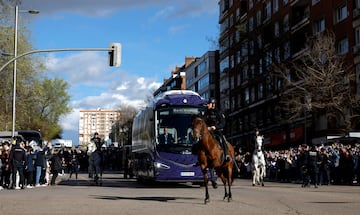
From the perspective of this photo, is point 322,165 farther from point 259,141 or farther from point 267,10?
point 267,10

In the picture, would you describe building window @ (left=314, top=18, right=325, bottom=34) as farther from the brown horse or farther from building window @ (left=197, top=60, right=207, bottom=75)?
building window @ (left=197, top=60, right=207, bottom=75)

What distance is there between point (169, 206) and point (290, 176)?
2292cm

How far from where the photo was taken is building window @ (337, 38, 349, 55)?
48281mm

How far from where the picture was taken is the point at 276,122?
64.4m

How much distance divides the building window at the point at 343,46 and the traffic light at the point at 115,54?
25.7 meters

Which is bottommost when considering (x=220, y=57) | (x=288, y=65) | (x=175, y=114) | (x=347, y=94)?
(x=175, y=114)

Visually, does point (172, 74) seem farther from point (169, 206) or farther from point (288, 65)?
point (169, 206)

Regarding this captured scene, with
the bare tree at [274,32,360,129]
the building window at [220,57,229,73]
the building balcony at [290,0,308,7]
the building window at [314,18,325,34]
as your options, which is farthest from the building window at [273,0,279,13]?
the bare tree at [274,32,360,129]

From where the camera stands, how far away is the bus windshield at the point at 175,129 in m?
22.1

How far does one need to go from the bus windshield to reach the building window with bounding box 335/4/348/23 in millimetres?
30319

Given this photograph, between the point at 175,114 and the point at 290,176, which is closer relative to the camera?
the point at 175,114

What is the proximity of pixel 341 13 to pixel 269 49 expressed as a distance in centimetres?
1123

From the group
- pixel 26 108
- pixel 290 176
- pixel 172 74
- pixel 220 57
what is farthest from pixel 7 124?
pixel 172 74

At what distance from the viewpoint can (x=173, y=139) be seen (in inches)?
880
